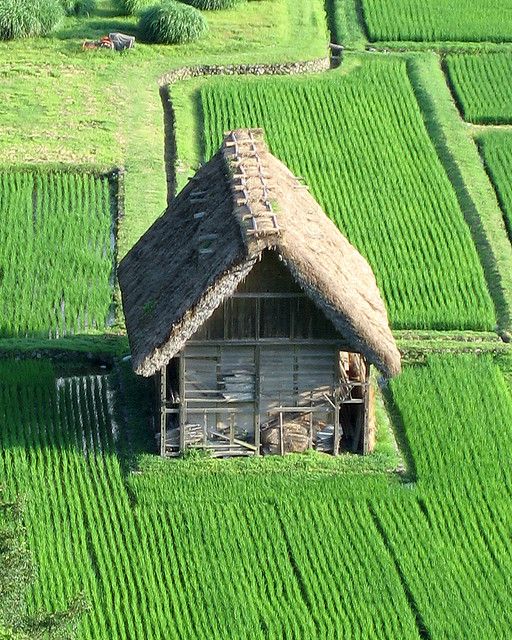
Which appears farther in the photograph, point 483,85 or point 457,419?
point 483,85

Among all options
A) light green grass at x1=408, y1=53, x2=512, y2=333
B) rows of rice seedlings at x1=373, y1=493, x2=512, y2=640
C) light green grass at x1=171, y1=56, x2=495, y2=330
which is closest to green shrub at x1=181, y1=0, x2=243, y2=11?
light green grass at x1=171, y1=56, x2=495, y2=330

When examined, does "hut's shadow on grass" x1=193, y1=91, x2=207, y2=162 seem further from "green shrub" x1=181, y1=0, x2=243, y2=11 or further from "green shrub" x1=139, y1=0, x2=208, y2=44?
"green shrub" x1=181, y1=0, x2=243, y2=11

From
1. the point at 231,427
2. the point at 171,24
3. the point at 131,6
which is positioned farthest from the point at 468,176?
the point at 231,427

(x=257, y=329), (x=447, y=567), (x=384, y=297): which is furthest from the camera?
(x=384, y=297)

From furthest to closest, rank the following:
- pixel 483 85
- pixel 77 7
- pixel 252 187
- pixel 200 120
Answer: pixel 77 7 → pixel 483 85 → pixel 200 120 → pixel 252 187

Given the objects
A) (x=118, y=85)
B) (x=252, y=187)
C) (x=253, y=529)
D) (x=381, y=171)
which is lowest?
(x=253, y=529)

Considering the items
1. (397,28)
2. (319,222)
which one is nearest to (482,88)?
(397,28)

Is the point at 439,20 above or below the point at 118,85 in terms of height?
above

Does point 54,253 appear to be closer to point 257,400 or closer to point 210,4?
point 257,400
